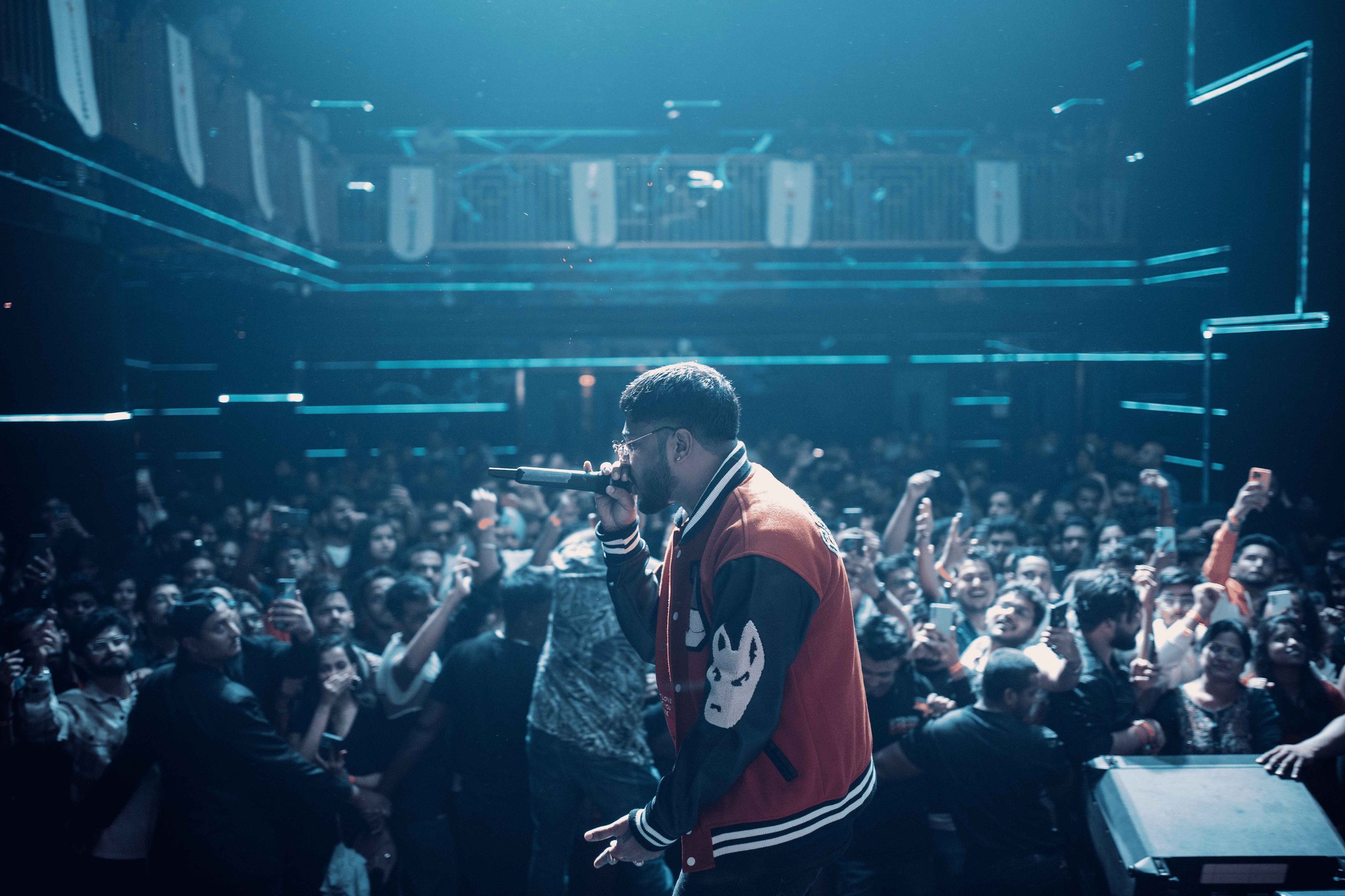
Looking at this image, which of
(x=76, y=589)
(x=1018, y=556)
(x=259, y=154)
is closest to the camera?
(x=76, y=589)

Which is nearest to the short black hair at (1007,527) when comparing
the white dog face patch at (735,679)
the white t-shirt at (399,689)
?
the white t-shirt at (399,689)

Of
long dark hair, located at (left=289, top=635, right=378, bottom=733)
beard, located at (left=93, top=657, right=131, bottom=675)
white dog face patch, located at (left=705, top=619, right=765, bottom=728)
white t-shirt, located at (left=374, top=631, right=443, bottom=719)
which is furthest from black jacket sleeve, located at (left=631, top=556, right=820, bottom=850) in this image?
beard, located at (left=93, top=657, right=131, bottom=675)

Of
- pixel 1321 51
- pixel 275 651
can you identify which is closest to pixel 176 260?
pixel 275 651

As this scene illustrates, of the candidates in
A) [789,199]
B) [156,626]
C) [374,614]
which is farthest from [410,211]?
[374,614]

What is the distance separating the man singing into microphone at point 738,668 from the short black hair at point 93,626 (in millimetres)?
1896

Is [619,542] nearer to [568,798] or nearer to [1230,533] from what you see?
[568,798]

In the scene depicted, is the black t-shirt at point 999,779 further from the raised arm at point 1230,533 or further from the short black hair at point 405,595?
the raised arm at point 1230,533

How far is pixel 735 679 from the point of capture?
1.44m

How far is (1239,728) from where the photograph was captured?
8.44 feet

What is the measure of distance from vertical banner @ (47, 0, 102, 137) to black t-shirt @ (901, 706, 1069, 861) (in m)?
4.80

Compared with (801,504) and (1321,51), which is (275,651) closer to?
(801,504)

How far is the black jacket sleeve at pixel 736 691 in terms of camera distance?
4.70ft

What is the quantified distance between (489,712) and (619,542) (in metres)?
1.04

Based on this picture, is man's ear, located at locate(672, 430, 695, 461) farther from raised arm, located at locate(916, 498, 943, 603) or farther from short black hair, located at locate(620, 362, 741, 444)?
raised arm, located at locate(916, 498, 943, 603)
